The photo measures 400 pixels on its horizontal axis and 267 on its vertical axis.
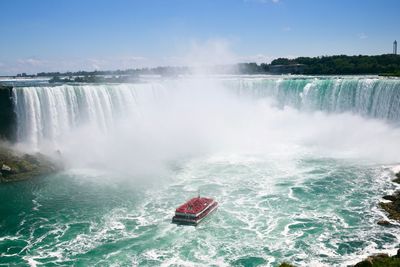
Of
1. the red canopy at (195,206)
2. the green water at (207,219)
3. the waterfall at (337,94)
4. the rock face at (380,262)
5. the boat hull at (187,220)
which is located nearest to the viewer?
the rock face at (380,262)

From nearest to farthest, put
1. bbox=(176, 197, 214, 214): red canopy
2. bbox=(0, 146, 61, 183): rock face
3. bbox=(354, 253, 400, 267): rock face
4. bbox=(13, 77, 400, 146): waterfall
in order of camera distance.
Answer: bbox=(354, 253, 400, 267): rock face, bbox=(176, 197, 214, 214): red canopy, bbox=(0, 146, 61, 183): rock face, bbox=(13, 77, 400, 146): waterfall

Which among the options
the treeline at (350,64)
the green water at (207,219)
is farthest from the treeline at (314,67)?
the green water at (207,219)

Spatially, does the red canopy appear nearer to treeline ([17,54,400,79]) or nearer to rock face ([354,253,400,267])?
rock face ([354,253,400,267])

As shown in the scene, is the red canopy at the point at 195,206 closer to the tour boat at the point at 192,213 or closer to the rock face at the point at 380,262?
the tour boat at the point at 192,213

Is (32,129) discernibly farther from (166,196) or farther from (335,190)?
(335,190)

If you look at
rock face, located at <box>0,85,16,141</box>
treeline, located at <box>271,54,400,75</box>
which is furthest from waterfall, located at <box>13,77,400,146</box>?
treeline, located at <box>271,54,400,75</box>

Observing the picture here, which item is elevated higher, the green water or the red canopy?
the red canopy

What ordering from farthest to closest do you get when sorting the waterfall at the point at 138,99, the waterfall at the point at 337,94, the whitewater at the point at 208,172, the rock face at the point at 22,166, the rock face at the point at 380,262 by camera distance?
the waterfall at the point at 337,94 < the waterfall at the point at 138,99 < the rock face at the point at 22,166 < the whitewater at the point at 208,172 < the rock face at the point at 380,262
